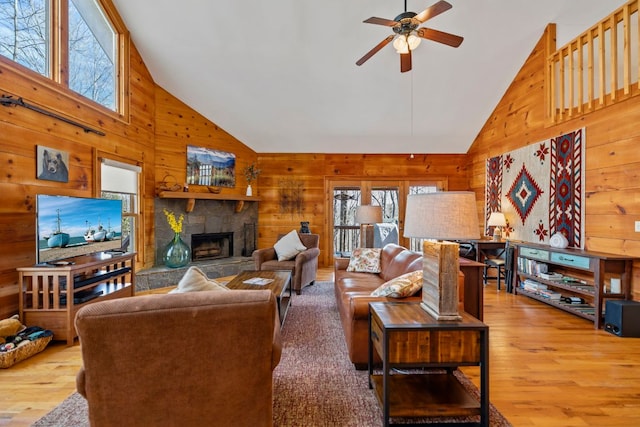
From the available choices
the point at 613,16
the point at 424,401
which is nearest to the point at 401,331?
the point at 424,401

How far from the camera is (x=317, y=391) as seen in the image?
6.77 feet

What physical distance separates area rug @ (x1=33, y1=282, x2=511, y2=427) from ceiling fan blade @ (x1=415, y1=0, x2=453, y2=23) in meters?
2.82

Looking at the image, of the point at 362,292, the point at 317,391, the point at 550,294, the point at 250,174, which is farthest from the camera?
the point at 250,174

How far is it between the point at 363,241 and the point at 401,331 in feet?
10.2

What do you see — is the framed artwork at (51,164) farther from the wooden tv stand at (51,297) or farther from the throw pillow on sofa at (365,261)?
the throw pillow on sofa at (365,261)

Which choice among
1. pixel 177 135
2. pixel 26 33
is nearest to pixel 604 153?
pixel 177 135

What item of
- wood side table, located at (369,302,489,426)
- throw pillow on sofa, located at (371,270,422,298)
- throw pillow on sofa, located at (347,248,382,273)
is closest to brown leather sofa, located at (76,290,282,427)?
wood side table, located at (369,302,489,426)

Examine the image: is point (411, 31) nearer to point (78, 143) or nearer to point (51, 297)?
point (78, 143)

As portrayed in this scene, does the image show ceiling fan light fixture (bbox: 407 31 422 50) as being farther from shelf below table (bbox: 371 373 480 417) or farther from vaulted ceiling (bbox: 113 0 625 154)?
shelf below table (bbox: 371 373 480 417)

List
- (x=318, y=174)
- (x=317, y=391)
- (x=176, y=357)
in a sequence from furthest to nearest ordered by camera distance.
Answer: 1. (x=318, y=174)
2. (x=317, y=391)
3. (x=176, y=357)

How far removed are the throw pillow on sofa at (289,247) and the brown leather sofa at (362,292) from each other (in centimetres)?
87

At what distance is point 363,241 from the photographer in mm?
4758

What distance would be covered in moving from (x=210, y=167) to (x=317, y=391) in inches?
184

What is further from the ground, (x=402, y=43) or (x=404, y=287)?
(x=402, y=43)
